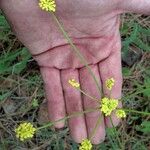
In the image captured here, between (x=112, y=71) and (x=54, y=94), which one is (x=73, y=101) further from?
(x=112, y=71)

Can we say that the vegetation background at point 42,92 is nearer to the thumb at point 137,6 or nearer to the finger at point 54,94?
the finger at point 54,94

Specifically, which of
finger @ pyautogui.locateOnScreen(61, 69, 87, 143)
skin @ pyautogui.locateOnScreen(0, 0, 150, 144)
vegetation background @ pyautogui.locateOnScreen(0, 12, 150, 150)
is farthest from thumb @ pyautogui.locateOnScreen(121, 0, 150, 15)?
vegetation background @ pyautogui.locateOnScreen(0, 12, 150, 150)

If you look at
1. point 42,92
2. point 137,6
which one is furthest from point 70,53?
point 42,92

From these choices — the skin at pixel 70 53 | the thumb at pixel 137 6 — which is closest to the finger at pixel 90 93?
the skin at pixel 70 53

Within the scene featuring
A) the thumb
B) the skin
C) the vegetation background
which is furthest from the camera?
the vegetation background

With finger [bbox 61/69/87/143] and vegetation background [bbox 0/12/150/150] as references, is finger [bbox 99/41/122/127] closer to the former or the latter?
finger [bbox 61/69/87/143]

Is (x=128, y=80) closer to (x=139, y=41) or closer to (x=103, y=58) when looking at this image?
(x=139, y=41)

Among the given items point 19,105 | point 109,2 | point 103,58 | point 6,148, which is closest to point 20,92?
point 19,105
